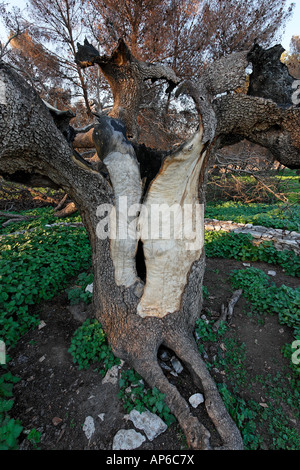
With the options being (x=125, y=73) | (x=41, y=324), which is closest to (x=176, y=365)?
(x=41, y=324)

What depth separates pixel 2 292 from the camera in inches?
103

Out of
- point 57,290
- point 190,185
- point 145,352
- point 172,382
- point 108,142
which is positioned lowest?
point 172,382

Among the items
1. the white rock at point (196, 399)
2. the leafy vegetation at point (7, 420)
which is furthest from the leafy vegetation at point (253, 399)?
the leafy vegetation at point (7, 420)

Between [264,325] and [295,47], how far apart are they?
27.2 m

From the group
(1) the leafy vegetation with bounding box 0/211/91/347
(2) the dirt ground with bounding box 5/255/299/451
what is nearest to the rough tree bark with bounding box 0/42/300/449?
(2) the dirt ground with bounding box 5/255/299/451

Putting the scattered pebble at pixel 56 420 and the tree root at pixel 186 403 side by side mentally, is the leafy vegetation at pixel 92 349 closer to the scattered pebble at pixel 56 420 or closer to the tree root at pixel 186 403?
the tree root at pixel 186 403

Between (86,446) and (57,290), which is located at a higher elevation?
(57,290)

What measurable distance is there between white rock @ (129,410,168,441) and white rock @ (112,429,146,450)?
50 millimetres

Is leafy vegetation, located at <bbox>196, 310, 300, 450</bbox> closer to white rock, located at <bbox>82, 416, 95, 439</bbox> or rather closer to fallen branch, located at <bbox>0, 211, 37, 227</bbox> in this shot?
white rock, located at <bbox>82, 416, 95, 439</bbox>

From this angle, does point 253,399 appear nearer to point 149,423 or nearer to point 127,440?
point 149,423

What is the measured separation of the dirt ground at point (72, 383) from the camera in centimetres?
169

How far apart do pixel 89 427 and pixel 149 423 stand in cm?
48
